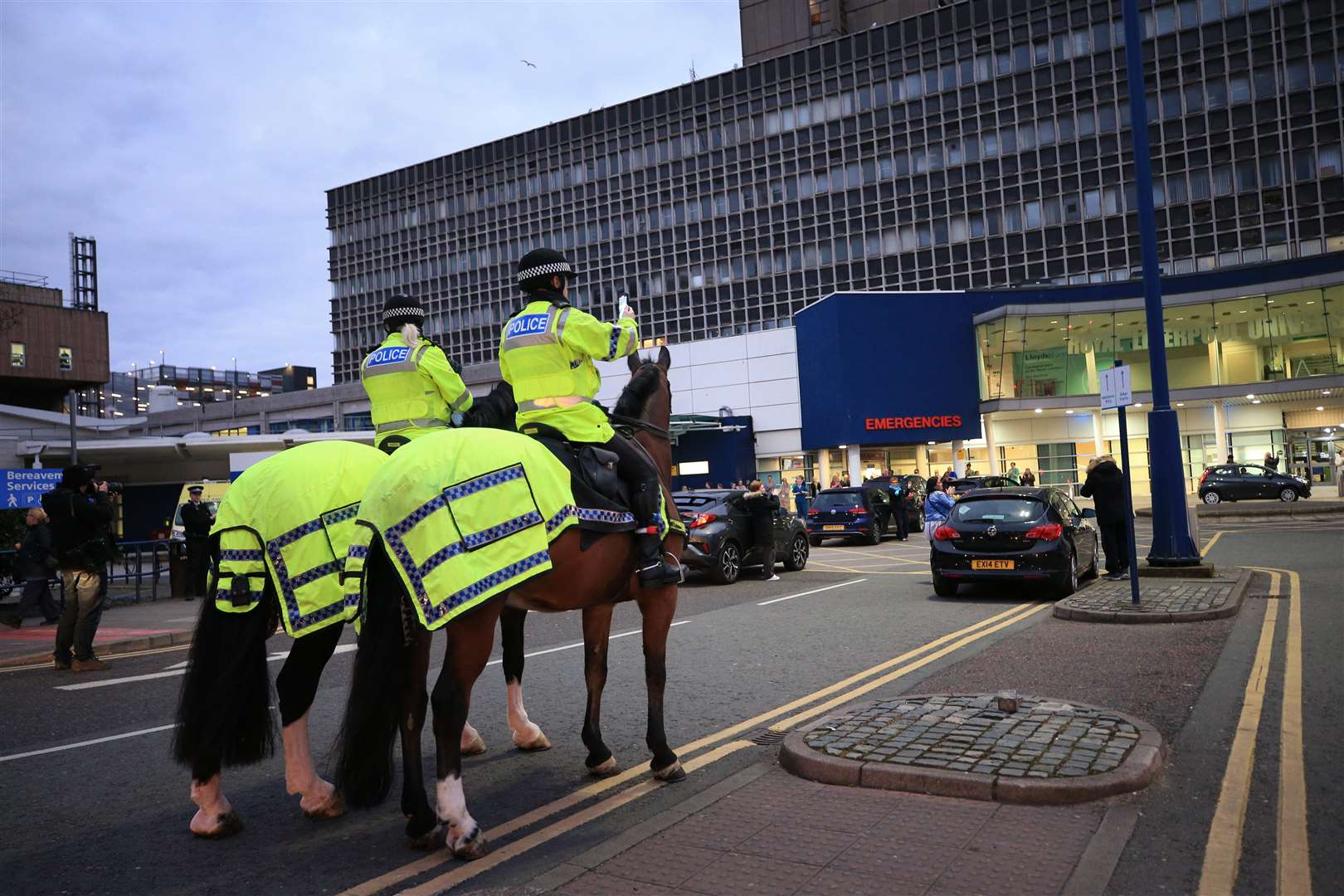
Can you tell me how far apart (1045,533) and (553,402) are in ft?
32.2

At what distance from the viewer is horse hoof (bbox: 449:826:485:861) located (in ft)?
13.1

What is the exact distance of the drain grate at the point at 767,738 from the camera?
5.82m

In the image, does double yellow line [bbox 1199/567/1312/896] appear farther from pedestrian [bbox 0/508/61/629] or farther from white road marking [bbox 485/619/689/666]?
pedestrian [bbox 0/508/61/629]

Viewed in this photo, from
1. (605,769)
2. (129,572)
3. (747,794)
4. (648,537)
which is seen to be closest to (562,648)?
(605,769)

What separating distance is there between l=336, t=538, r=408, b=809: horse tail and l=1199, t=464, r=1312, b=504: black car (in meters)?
37.7

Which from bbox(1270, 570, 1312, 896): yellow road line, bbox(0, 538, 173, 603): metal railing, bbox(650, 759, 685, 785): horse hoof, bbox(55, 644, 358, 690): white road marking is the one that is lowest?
bbox(1270, 570, 1312, 896): yellow road line

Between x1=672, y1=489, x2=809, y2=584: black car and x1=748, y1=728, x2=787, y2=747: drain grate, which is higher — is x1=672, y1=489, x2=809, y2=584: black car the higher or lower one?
the higher one

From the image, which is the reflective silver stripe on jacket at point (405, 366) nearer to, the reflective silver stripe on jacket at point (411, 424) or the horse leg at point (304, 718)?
the reflective silver stripe on jacket at point (411, 424)

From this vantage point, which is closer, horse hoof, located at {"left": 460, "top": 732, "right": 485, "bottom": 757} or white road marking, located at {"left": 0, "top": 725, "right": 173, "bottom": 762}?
horse hoof, located at {"left": 460, "top": 732, "right": 485, "bottom": 757}

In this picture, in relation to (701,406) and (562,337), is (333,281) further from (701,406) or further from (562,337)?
(562,337)

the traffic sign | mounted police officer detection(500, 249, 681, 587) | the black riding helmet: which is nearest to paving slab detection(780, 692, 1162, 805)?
mounted police officer detection(500, 249, 681, 587)

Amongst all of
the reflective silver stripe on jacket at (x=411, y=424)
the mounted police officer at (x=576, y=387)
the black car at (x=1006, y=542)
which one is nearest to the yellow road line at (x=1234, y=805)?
the mounted police officer at (x=576, y=387)

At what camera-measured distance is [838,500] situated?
26219 mm

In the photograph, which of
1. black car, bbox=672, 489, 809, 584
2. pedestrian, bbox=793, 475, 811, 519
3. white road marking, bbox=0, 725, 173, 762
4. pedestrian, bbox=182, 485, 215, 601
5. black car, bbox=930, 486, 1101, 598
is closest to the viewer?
white road marking, bbox=0, 725, 173, 762
